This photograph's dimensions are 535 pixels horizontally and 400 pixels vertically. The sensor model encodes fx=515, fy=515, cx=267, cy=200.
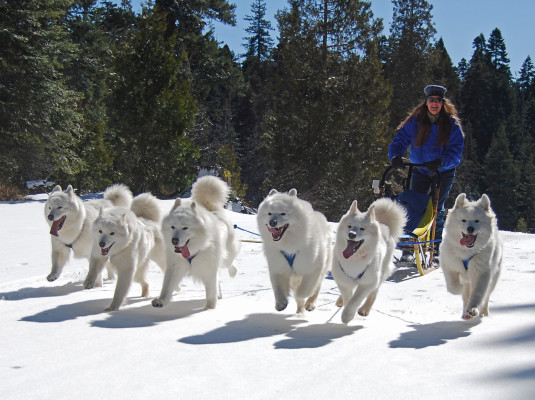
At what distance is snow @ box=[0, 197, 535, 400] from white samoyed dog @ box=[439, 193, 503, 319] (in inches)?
10.5

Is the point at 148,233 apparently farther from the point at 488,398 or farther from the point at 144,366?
the point at 488,398

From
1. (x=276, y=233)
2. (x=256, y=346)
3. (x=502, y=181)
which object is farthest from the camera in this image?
(x=502, y=181)

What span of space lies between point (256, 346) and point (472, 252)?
197 cm

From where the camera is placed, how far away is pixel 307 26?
63.6 ft

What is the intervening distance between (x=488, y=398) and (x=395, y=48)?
107 feet

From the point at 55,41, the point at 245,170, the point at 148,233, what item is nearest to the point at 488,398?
the point at 148,233

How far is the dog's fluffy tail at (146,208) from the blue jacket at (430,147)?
112 inches

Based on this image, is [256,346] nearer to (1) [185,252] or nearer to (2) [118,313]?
(1) [185,252]

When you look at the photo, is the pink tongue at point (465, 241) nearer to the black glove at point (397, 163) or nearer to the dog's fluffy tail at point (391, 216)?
the dog's fluffy tail at point (391, 216)

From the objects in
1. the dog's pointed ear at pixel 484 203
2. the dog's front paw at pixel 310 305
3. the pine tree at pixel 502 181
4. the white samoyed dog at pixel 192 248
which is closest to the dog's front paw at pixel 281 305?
the dog's front paw at pixel 310 305

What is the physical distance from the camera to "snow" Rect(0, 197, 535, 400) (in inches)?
103

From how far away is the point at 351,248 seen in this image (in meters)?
4.00

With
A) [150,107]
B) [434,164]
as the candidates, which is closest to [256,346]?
[434,164]

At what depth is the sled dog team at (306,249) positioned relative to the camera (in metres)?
4.06
